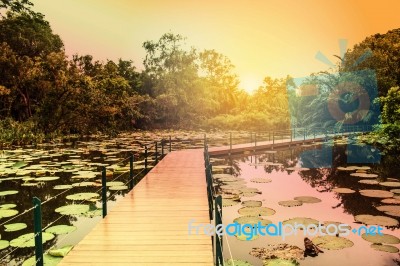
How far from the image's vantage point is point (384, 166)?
13.3m

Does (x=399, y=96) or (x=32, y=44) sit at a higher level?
(x=32, y=44)

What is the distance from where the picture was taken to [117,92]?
33.0 metres

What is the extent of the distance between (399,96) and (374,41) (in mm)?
18968

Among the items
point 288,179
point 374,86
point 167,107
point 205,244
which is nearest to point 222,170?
point 288,179

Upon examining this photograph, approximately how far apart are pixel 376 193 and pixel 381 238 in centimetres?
348

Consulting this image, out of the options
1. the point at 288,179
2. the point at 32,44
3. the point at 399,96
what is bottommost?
the point at 288,179

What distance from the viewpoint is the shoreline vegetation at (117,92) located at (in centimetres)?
2338

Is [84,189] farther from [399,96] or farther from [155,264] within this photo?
[399,96]

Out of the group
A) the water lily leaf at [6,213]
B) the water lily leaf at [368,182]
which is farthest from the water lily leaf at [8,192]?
the water lily leaf at [368,182]

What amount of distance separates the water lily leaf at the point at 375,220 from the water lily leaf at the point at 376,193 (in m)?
1.90

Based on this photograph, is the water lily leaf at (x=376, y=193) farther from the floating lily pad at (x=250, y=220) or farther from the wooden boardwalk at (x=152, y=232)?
the wooden boardwalk at (x=152, y=232)

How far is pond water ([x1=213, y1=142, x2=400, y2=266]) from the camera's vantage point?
16.8 feet

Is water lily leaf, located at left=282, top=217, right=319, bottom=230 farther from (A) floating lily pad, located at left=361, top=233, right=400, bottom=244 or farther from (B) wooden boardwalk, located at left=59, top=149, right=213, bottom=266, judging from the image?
(B) wooden boardwalk, located at left=59, top=149, right=213, bottom=266

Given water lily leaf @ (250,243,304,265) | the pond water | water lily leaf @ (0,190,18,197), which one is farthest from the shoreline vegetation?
water lily leaf @ (250,243,304,265)
